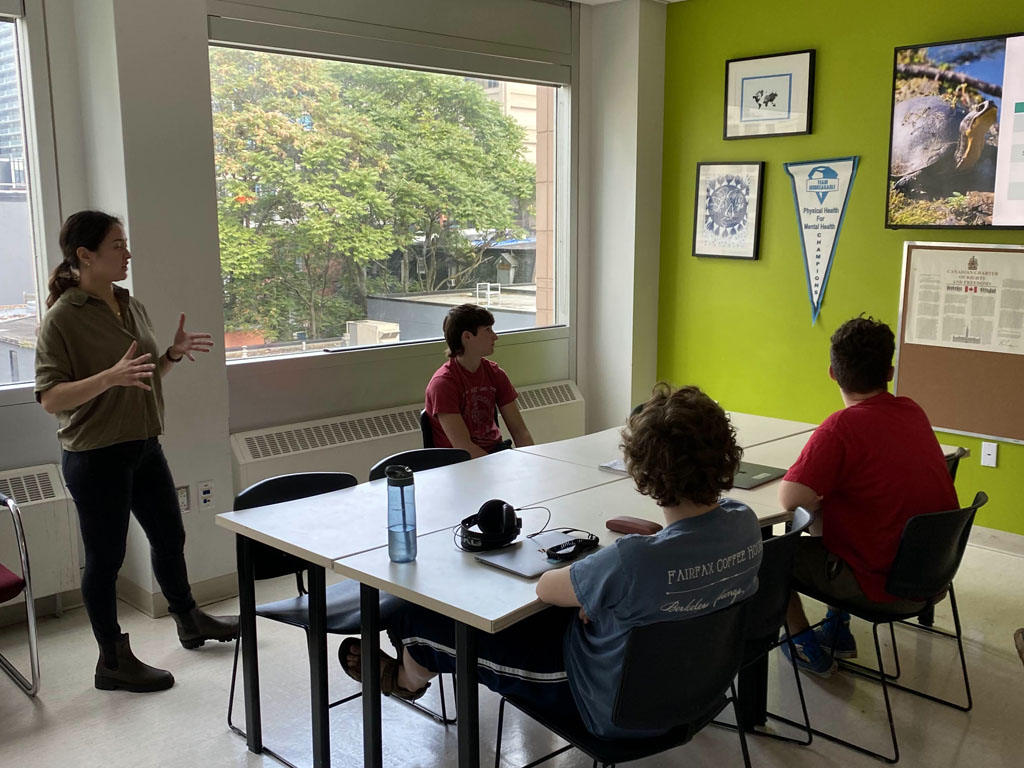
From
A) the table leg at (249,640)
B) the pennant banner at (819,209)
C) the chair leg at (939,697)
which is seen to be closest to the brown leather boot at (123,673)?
the table leg at (249,640)

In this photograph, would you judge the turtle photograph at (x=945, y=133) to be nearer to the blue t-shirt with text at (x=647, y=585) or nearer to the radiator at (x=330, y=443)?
the radiator at (x=330, y=443)

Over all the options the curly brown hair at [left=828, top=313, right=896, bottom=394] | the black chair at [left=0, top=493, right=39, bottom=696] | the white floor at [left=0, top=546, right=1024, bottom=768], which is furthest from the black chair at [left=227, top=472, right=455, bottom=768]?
the curly brown hair at [left=828, top=313, right=896, bottom=394]

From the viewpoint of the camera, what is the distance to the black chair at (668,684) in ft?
6.47

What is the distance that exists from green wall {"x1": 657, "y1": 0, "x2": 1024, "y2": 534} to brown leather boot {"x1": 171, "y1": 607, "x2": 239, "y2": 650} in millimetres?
3150

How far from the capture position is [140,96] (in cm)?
356

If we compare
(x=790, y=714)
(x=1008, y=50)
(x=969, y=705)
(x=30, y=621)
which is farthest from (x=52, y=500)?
(x=1008, y=50)

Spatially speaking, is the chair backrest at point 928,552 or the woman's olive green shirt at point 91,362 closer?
the chair backrest at point 928,552

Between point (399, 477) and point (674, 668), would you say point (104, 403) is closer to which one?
point (399, 477)

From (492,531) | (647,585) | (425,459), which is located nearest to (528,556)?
(492,531)

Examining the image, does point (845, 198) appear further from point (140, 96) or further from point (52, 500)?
point (52, 500)

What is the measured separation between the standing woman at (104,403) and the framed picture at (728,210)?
313cm

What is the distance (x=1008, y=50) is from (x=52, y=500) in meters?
4.49

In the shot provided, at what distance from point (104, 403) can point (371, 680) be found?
137 cm

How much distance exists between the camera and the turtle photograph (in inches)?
169
